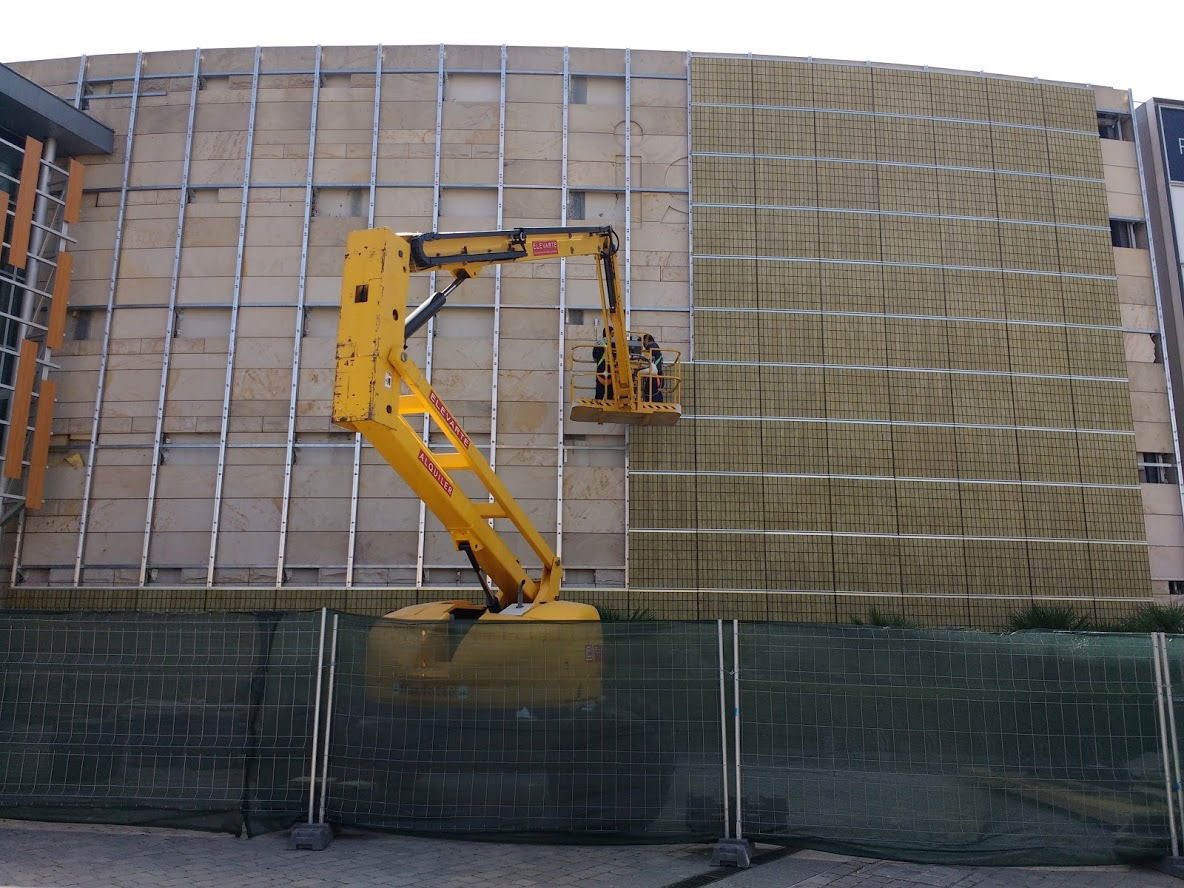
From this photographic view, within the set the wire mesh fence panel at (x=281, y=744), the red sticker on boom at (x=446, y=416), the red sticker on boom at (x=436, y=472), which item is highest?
the red sticker on boom at (x=446, y=416)

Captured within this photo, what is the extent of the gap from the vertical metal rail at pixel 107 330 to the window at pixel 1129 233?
2312 centimetres

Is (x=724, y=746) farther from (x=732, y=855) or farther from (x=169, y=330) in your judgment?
(x=169, y=330)

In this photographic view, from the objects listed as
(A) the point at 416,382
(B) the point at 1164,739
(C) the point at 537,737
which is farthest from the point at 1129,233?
(C) the point at 537,737

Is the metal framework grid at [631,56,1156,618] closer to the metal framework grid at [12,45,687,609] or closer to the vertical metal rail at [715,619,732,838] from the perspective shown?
the metal framework grid at [12,45,687,609]

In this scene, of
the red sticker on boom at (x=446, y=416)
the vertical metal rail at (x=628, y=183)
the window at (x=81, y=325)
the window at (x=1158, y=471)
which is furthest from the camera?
the window at (x=1158, y=471)

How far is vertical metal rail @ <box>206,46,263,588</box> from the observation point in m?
17.4

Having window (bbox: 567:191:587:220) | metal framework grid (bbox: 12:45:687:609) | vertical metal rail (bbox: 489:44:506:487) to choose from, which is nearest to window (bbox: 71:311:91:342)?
metal framework grid (bbox: 12:45:687:609)

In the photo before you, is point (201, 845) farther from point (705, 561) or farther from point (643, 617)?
point (705, 561)

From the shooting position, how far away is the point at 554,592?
11891 mm

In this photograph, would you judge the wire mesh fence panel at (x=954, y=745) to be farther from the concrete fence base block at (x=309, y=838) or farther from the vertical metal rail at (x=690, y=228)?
the vertical metal rail at (x=690, y=228)

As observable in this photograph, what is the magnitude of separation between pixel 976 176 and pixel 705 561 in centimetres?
1130

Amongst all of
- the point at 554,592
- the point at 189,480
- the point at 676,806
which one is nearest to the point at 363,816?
the point at 676,806

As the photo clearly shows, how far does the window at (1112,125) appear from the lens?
20719 millimetres

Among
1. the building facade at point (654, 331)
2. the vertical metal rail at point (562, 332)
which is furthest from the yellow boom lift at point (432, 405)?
the building facade at point (654, 331)
